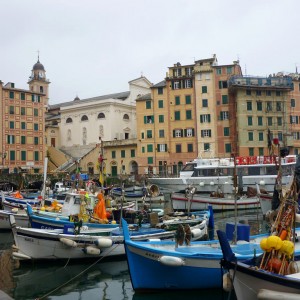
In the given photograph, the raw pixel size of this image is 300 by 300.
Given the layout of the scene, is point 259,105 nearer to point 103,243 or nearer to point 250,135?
point 250,135

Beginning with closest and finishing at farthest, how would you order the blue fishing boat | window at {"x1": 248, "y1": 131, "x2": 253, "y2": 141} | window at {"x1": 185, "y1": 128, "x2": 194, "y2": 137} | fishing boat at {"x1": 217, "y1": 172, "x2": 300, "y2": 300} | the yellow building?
fishing boat at {"x1": 217, "y1": 172, "x2": 300, "y2": 300} → the blue fishing boat → window at {"x1": 248, "y1": 131, "x2": 253, "y2": 141} → window at {"x1": 185, "y1": 128, "x2": 194, "y2": 137} → the yellow building

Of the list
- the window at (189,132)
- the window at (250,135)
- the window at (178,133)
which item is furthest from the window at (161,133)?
the window at (250,135)

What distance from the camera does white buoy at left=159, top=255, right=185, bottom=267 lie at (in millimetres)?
12203

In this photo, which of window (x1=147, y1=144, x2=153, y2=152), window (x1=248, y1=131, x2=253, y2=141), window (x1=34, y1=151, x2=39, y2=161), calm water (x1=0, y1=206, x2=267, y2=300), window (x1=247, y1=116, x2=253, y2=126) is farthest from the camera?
window (x1=34, y1=151, x2=39, y2=161)

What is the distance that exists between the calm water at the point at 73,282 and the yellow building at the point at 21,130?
50.3m

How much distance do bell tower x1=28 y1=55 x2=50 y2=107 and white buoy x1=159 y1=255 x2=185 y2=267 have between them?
9290 cm

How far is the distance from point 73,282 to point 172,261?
4.76m

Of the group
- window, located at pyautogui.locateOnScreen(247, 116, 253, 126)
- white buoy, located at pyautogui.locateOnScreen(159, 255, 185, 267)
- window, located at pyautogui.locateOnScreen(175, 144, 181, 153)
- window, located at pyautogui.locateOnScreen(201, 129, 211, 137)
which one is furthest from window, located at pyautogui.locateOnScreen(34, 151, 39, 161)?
white buoy, located at pyautogui.locateOnScreen(159, 255, 185, 267)

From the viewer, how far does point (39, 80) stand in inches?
3996

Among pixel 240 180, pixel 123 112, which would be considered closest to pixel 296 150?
pixel 240 180

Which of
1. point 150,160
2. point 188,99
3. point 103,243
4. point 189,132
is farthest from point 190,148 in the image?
point 103,243

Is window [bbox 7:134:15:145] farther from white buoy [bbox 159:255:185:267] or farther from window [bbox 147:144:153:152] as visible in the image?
white buoy [bbox 159:255:185:267]

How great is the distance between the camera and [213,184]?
135 feet

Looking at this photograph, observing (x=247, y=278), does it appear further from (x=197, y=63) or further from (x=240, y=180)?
(x=197, y=63)
